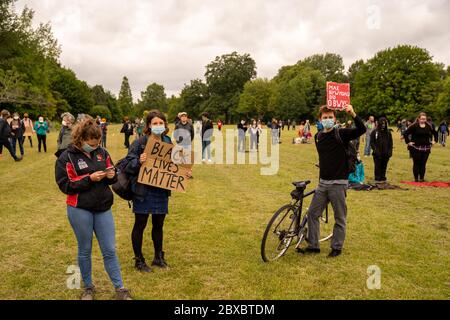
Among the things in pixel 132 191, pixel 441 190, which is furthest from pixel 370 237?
pixel 441 190

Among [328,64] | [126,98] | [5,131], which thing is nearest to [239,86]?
[328,64]

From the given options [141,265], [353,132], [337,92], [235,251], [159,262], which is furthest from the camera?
[337,92]

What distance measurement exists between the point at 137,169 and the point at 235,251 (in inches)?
90.3

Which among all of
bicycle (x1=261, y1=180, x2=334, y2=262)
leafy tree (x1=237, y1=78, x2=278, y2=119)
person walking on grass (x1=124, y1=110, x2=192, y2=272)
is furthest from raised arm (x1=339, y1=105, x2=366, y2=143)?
leafy tree (x1=237, y1=78, x2=278, y2=119)

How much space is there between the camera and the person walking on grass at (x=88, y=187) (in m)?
4.31

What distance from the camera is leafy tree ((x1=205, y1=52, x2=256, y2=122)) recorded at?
349ft

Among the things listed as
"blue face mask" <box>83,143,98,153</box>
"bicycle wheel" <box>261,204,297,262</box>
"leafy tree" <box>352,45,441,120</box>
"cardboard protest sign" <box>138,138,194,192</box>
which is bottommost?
"bicycle wheel" <box>261,204,297,262</box>

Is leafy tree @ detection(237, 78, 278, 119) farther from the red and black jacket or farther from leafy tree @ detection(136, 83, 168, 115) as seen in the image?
the red and black jacket

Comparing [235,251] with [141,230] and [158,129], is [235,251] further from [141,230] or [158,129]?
[158,129]

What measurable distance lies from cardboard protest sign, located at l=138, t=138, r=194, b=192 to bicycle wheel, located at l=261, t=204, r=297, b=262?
1468mm

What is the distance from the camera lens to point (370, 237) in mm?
7223

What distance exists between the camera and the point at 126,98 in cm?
15488

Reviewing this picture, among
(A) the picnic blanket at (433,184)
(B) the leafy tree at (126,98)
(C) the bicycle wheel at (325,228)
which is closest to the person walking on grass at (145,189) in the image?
(C) the bicycle wheel at (325,228)

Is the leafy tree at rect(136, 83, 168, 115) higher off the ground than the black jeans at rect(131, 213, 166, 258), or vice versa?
the leafy tree at rect(136, 83, 168, 115)
